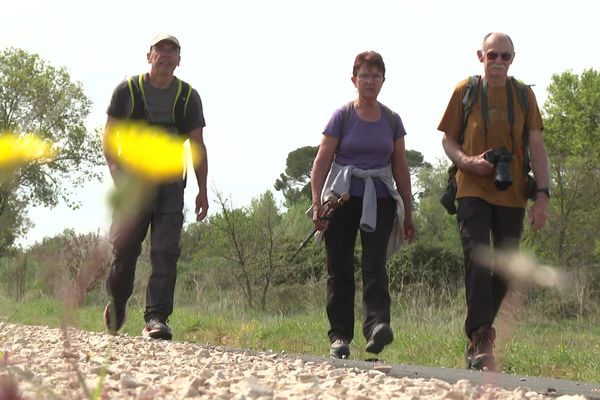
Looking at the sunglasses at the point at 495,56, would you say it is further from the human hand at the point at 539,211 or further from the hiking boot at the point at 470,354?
the hiking boot at the point at 470,354

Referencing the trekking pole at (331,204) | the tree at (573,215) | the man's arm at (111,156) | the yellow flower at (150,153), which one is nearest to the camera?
the yellow flower at (150,153)

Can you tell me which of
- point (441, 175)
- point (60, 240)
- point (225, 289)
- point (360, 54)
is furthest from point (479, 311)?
point (441, 175)

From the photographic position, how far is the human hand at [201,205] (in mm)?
6241

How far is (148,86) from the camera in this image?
5957mm

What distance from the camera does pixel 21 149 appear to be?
4.74 ft

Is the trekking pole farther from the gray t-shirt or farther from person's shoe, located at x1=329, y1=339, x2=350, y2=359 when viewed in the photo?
the gray t-shirt

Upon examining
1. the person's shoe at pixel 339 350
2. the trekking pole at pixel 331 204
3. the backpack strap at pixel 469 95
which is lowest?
the person's shoe at pixel 339 350

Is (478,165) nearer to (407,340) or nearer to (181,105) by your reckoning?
(181,105)

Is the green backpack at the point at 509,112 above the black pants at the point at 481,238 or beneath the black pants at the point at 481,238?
above

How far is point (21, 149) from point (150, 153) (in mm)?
477

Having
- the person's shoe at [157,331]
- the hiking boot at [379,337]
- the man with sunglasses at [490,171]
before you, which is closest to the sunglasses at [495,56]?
the man with sunglasses at [490,171]

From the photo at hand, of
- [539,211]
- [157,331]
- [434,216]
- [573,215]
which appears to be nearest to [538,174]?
[539,211]

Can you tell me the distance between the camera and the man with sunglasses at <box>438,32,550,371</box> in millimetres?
5129

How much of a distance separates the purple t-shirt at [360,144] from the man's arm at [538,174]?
851 mm
